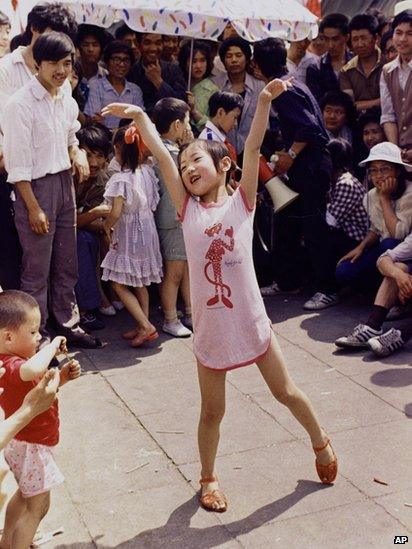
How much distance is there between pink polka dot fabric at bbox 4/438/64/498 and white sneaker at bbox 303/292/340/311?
3764mm

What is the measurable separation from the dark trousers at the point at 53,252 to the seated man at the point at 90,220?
0.38 m

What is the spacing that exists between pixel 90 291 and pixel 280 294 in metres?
1.70

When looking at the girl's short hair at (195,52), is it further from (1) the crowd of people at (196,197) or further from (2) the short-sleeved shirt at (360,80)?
(2) the short-sleeved shirt at (360,80)

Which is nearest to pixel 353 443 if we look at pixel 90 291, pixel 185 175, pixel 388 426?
pixel 388 426

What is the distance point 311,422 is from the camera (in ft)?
13.0

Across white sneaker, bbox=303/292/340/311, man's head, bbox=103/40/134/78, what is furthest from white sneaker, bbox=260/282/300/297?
man's head, bbox=103/40/134/78

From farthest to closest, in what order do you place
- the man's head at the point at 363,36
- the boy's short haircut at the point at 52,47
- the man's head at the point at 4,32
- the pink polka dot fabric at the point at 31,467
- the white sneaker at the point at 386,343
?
the man's head at the point at 363,36 < the man's head at the point at 4,32 < the white sneaker at the point at 386,343 < the boy's short haircut at the point at 52,47 < the pink polka dot fabric at the point at 31,467

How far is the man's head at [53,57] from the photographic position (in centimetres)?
517

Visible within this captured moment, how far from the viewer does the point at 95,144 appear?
638 centimetres

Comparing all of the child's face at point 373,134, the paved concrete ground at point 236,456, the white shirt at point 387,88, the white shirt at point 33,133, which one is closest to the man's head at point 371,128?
the child's face at point 373,134

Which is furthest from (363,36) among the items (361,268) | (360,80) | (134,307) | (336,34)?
(134,307)

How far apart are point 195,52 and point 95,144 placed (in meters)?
1.87

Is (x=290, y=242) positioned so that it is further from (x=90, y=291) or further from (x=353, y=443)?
(x=353, y=443)

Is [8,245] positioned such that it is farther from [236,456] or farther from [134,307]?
Result: [236,456]
